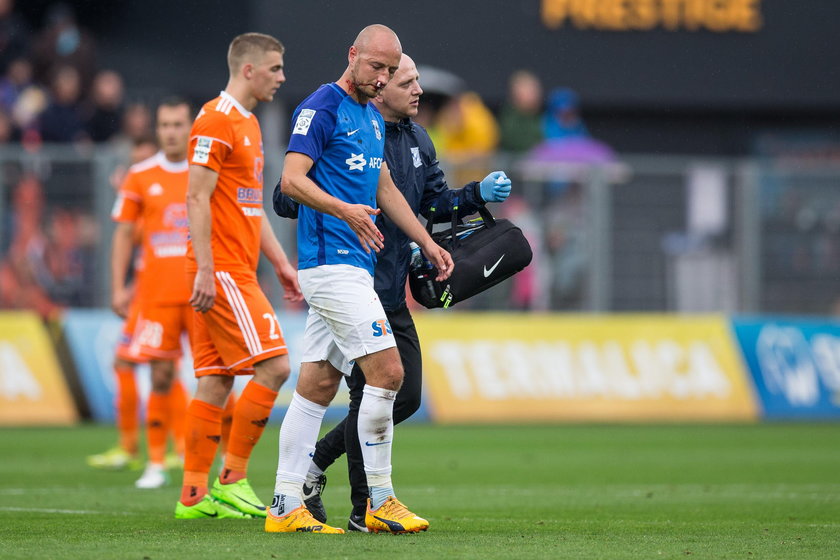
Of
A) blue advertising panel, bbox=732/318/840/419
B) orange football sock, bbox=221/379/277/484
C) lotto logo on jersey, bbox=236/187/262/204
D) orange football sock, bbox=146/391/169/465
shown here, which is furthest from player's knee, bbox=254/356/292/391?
blue advertising panel, bbox=732/318/840/419

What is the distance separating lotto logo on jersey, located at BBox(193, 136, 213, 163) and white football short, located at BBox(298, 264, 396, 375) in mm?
1081

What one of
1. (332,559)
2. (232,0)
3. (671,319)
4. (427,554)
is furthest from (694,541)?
(232,0)

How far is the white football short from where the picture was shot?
23.2 ft

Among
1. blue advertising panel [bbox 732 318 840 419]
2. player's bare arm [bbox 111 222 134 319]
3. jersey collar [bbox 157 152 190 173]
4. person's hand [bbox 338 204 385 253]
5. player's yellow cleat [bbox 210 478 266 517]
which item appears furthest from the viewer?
blue advertising panel [bbox 732 318 840 419]

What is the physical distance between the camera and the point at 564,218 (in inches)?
715

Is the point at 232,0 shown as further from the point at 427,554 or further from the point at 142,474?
the point at 427,554

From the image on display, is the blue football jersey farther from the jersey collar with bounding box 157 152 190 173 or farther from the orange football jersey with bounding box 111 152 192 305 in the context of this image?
the jersey collar with bounding box 157 152 190 173

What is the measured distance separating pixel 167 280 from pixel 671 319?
880cm

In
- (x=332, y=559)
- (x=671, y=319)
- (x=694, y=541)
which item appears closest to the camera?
(x=332, y=559)

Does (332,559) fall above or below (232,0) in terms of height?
below

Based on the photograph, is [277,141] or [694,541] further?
[277,141]

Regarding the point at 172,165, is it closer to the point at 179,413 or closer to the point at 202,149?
the point at 179,413

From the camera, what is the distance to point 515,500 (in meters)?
9.30

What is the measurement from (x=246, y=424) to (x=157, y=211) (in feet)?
10.9
